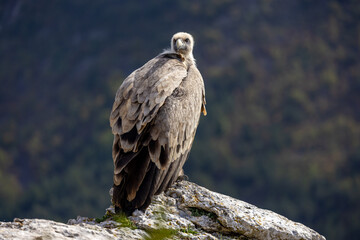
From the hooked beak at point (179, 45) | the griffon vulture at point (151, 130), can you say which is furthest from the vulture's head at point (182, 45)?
the griffon vulture at point (151, 130)

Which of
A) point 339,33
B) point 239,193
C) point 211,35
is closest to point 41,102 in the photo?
point 211,35

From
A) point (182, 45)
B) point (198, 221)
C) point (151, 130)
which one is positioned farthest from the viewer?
point (182, 45)

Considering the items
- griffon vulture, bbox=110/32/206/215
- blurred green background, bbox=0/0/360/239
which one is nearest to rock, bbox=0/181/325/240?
griffon vulture, bbox=110/32/206/215

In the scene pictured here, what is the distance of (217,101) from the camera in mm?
109438

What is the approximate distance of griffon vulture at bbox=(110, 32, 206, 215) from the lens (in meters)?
9.55

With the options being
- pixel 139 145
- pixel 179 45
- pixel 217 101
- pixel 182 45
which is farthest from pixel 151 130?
pixel 217 101

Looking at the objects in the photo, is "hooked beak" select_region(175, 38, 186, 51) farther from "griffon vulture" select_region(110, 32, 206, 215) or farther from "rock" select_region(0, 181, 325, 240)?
"rock" select_region(0, 181, 325, 240)

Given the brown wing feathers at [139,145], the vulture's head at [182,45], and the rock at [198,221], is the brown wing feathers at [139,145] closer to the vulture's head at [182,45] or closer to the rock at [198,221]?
the rock at [198,221]

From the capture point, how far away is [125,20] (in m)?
131

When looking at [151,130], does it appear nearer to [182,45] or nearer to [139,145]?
[139,145]

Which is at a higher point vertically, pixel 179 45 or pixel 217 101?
pixel 217 101

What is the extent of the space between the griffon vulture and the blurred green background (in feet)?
243

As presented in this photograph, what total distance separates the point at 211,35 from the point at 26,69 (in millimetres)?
39231

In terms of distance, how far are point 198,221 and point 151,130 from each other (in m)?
1.66
